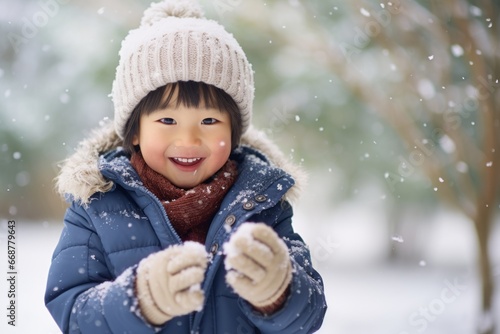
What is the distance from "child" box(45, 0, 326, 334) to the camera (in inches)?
42.3

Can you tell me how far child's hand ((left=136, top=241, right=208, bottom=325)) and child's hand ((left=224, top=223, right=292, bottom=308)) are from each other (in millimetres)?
51

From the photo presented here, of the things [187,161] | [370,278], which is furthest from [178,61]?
[370,278]

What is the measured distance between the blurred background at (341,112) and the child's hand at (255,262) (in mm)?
2377

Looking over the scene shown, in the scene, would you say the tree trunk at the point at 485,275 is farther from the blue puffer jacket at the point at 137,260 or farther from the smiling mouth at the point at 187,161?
the smiling mouth at the point at 187,161

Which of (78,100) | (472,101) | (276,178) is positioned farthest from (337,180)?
(276,178)

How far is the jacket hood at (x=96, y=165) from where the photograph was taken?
1215 millimetres

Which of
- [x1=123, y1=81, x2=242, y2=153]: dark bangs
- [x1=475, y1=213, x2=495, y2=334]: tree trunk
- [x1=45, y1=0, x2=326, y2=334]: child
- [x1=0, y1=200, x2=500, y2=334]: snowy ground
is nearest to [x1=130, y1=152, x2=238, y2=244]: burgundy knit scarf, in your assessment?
[x1=45, y1=0, x2=326, y2=334]: child

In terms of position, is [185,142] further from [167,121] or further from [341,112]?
[341,112]

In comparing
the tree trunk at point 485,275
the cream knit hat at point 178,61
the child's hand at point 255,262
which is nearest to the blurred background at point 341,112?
the tree trunk at point 485,275

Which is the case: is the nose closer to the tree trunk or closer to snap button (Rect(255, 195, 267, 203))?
snap button (Rect(255, 195, 267, 203))

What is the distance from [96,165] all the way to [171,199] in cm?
17

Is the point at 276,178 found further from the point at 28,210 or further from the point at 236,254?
the point at 28,210

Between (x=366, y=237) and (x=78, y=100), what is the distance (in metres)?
3.51

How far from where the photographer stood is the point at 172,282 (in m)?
0.97
